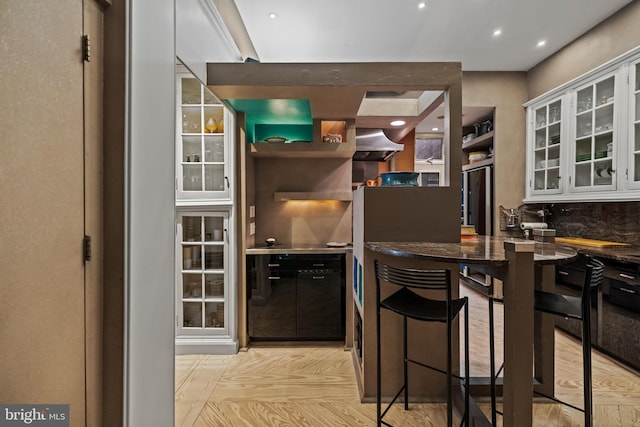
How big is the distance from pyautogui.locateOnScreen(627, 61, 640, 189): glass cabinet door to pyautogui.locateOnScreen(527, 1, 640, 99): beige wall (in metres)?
0.34

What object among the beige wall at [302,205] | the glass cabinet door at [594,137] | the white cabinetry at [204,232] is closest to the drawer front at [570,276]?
the glass cabinet door at [594,137]

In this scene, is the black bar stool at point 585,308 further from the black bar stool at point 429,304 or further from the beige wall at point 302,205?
the beige wall at point 302,205

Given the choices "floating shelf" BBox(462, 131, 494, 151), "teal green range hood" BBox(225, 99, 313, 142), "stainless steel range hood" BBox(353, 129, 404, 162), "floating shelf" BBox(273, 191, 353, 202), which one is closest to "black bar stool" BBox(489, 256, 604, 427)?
"floating shelf" BBox(273, 191, 353, 202)

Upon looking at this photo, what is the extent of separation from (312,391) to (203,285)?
4.60 ft

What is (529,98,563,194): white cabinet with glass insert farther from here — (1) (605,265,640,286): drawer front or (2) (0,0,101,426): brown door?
(2) (0,0,101,426): brown door

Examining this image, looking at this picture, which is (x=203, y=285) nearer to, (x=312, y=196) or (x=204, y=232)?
(x=204, y=232)

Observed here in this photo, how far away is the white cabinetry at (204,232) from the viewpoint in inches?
114

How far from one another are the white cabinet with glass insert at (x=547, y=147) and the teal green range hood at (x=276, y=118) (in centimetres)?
296

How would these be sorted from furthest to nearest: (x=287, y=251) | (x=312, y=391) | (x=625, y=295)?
(x=287, y=251) < (x=625, y=295) < (x=312, y=391)

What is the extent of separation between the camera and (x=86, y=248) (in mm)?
1098

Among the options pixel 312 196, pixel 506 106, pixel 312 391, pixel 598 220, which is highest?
pixel 506 106

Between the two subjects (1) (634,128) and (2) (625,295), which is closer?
(2) (625,295)

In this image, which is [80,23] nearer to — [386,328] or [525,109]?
[386,328]

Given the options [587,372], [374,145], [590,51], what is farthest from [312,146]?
[590,51]
